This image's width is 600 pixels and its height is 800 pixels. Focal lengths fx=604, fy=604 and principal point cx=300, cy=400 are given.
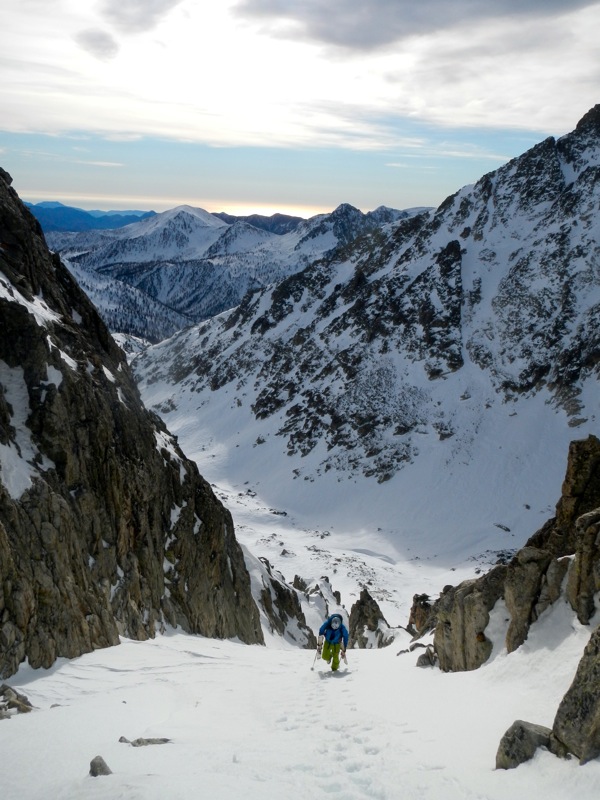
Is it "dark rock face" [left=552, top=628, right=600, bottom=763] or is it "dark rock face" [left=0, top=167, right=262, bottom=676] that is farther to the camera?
"dark rock face" [left=0, top=167, right=262, bottom=676]

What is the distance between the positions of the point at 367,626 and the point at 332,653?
25602 mm

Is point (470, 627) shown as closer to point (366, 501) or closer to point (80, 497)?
point (80, 497)

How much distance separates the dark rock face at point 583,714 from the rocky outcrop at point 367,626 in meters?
29.2

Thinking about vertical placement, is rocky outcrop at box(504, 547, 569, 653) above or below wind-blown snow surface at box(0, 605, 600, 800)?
above

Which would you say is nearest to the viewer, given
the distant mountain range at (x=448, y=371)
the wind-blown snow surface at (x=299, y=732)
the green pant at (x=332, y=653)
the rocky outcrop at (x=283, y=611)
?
the wind-blown snow surface at (x=299, y=732)

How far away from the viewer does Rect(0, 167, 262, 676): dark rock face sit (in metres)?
17.8

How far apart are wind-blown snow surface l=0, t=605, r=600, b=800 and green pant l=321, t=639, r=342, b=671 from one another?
33 centimetres

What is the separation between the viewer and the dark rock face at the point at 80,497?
58.3 feet

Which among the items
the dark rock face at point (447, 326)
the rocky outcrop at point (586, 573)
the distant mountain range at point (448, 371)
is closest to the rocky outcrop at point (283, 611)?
the rocky outcrop at point (586, 573)

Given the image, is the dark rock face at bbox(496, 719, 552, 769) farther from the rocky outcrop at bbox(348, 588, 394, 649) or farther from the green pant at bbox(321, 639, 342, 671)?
the rocky outcrop at bbox(348, 588, 394, 649)

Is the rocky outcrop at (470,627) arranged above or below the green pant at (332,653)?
above

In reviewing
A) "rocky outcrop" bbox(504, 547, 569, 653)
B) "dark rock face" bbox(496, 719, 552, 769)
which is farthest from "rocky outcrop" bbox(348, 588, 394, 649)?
"dark rock face" bbox(496, 719, 552, 769)

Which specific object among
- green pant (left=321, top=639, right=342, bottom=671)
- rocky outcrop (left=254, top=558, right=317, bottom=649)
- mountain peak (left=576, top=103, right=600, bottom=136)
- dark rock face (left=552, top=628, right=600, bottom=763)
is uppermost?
mountain peak (left=576, top=103, right=600, bottom=136)

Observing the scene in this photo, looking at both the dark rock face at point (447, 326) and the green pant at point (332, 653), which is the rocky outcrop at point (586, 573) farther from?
the dark rock face at point (447, 326)
